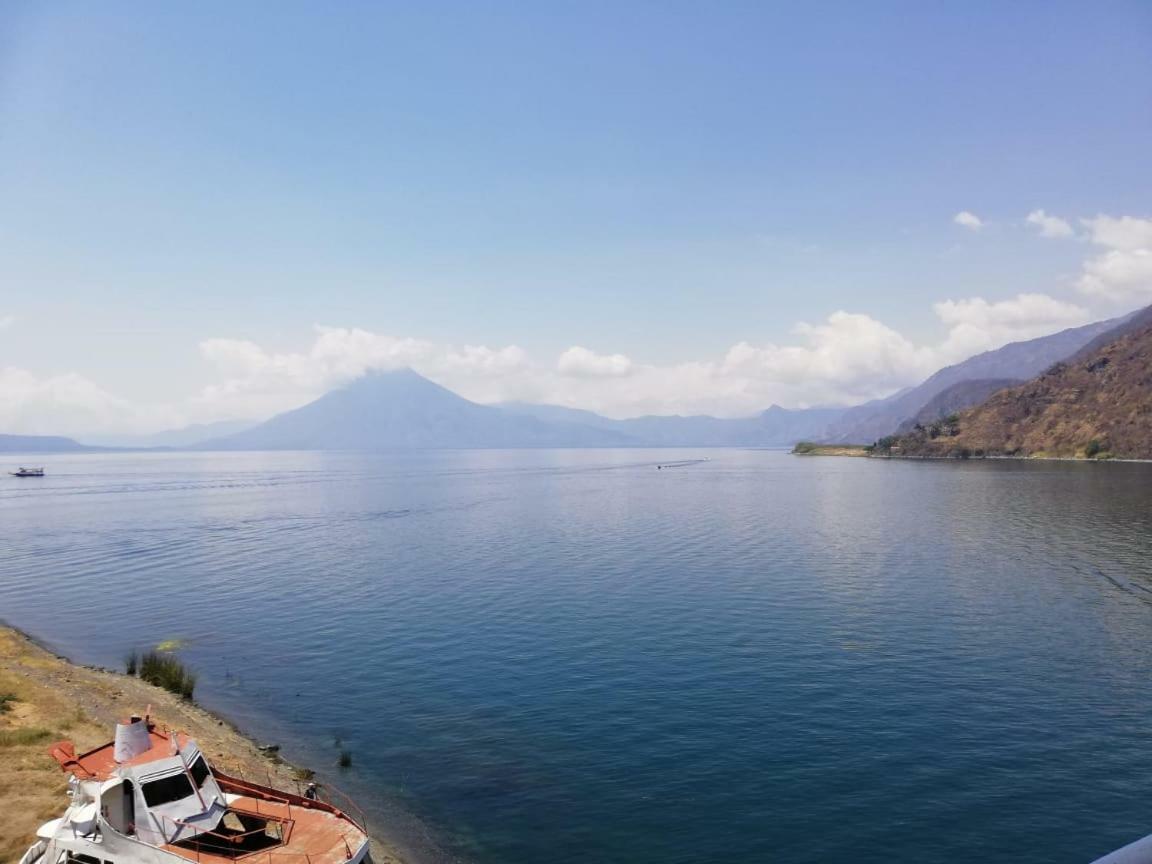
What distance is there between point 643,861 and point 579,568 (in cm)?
5870

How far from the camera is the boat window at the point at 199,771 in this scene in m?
27.2

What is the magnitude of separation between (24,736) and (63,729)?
2125mm

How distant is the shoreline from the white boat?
12.4 ft

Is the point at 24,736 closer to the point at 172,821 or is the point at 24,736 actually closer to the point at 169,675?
the point at 169,675

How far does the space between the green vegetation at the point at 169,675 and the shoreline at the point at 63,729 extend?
633mm

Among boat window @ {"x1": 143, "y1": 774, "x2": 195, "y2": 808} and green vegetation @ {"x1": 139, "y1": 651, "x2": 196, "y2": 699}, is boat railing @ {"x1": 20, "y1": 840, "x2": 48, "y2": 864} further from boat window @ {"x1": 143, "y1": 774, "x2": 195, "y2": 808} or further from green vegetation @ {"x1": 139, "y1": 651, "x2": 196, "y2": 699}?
green vegetation @ {"x1": 139, "y1": 651, "x2": 196, "y2": 699}

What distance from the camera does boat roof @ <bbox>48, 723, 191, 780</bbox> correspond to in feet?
87.7

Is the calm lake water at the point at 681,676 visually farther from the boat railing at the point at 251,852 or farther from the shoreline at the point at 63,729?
the boat railing at the point at 251,852

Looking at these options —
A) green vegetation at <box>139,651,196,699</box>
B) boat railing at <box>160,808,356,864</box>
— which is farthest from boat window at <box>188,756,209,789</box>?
green vegetation at <box>139,651,196,699</box>

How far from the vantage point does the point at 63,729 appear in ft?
129

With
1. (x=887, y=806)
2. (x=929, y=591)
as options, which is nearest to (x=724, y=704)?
(x=887, y=806)

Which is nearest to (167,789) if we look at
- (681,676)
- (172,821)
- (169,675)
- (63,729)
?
(172,821)

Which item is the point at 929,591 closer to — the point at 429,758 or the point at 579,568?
the point at 579,568

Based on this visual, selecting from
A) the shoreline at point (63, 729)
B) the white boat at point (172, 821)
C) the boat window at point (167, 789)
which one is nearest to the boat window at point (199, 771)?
the white boat at point (172, 821)
